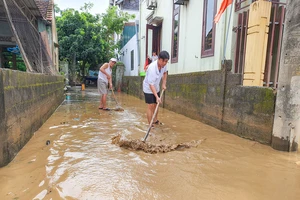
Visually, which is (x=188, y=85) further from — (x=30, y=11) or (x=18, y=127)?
(x=30, y=11)

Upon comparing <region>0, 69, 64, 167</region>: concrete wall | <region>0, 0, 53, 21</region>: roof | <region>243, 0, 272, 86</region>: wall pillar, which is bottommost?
<region>0, 69, 64, 167</region>: concrete wall

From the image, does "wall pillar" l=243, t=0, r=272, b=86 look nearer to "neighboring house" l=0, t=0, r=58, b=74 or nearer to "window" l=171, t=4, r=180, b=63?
A: "window" l=171, t=4, r=180, b=63

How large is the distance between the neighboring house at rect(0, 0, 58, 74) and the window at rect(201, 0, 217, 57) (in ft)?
14.2

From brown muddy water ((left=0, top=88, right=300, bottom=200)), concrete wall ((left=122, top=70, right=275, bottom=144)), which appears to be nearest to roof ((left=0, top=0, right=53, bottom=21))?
brown muddy water ((left=0, top=88, right=300, bottom=200))

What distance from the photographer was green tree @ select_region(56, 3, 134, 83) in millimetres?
17078

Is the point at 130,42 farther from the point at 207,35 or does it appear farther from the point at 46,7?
the point at 207,35

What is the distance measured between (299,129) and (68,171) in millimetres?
3090

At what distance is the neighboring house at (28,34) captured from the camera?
5004mm

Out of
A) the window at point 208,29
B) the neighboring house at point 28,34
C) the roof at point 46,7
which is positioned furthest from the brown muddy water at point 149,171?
the roof at point 46,7

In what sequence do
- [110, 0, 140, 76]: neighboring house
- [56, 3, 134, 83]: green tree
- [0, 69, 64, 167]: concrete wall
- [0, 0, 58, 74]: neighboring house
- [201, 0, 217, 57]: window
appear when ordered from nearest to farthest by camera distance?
[0, 69, 64, 167]: concrete wall < [0, 0, 58, 74]: neighboring house < [201, 0, 217, 57]: window < [110, 0, 140, 76]: neighboring house < [56, 3, 134, 83]: green tree

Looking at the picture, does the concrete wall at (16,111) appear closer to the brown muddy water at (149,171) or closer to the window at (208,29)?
the brown muddy water at (149,171)

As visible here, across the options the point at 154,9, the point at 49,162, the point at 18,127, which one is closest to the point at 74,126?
the point at 18,127

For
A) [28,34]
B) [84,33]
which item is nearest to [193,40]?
[28,34]

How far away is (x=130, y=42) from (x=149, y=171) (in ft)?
47.9
